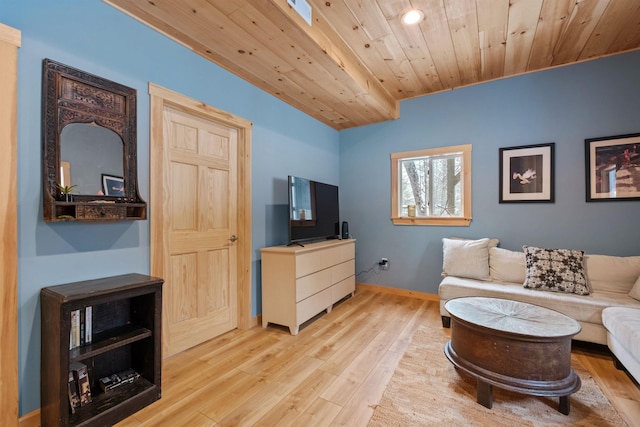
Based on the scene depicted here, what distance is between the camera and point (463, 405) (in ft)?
5.39

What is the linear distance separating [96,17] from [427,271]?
13.1 ft

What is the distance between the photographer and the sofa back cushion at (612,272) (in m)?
2.43

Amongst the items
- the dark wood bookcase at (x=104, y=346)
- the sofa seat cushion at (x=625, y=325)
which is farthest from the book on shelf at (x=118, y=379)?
the sofa seat cushion at (x=625, y=325)

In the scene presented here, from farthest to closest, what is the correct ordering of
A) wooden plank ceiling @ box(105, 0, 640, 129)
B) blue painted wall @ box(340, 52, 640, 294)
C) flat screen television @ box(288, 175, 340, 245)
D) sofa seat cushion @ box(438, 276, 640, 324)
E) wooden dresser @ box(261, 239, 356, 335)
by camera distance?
flat screen television @ box(288, 175, 340, 245), blue painted wall @ box(340, 52, 640, 294), wooden dresser @ box(261, 239, 356, 335), sofa seat cushion @ box(438, 276, 640, 324), wooden plank ceiling @ box(105, 0, 640, 129)

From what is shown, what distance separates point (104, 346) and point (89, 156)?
113 centimetres

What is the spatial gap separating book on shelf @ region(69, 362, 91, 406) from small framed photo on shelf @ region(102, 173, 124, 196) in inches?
40.0

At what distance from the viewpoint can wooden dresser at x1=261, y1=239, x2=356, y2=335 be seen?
265 cm

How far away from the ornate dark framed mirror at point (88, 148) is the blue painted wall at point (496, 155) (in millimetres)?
3036

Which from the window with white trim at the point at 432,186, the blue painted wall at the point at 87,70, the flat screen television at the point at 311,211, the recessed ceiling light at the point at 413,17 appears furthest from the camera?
the window with white trim at the point at 432,186

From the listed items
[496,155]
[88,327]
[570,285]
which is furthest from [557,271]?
[88,327]

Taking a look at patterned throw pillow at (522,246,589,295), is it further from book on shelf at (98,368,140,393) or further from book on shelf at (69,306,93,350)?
book on shelf at (69,306,93,350)

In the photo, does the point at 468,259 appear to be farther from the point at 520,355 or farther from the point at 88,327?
the point at 88,327

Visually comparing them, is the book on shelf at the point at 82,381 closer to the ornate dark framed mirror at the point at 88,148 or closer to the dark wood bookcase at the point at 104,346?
the dark wood bookcase at the point at 104,346

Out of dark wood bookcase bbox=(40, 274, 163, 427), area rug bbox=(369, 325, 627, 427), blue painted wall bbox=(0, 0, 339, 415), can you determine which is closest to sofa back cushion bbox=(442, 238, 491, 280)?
area rug bbox=(369, 325, 627, 427)
